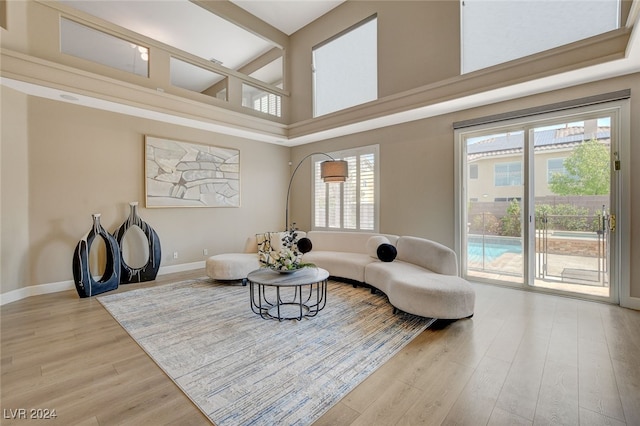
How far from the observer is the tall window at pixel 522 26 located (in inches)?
138

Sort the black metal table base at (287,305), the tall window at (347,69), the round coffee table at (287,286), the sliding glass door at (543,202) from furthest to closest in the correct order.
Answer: the tall window at (347,69) < the sliding glass door at (543,202) < the black metal table base at (287,305) < the round coffee table at (287,286)

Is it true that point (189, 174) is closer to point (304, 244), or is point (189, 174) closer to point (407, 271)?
point (304, 244)

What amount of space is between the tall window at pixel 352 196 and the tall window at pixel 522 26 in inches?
91.0

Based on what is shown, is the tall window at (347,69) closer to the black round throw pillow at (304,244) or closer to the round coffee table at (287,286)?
the black round throw pillow at (304,244)

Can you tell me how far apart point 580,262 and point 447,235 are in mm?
1729

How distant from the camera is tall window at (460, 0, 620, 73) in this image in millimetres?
3506

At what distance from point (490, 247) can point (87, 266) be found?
6.15m

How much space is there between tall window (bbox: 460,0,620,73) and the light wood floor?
3533 mm

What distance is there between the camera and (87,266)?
403 cm

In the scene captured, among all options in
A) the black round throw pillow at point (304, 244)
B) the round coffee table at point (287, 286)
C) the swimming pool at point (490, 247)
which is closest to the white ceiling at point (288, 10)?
the black round throw pillow at point (304, 244)

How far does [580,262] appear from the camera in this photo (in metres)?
3.89

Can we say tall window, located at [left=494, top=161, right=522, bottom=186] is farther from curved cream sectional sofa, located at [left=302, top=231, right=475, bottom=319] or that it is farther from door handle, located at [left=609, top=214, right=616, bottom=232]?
curved cream sectional sofa, located at [left=302, top=231, right=475, bottom=319]

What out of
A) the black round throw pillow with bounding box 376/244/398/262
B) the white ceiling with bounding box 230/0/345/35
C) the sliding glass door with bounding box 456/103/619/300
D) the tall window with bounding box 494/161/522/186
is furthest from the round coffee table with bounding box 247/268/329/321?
the white ceiling with bounding box 230/0/345/35

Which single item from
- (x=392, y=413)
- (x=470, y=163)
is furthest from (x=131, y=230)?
(x=470, y=163)
